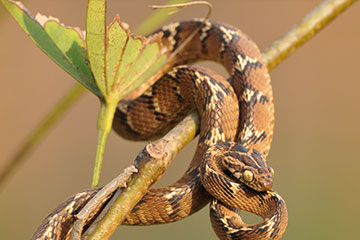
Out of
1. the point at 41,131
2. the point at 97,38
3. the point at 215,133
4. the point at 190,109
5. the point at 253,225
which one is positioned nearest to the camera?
the point at 97,38

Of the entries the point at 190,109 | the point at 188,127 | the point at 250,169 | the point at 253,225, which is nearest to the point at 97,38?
the point at 188,127

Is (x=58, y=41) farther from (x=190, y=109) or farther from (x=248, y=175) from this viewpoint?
(x=190, y=109)

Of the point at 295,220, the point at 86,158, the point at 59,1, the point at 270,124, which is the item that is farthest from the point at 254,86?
the point at 59,1

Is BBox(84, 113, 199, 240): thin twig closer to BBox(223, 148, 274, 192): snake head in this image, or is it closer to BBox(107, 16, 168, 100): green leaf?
BBox(107, 16, 168, 100): green leaf

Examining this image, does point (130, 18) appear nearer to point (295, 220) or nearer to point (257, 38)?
point (257, 38)

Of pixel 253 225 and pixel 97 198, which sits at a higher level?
pixel 97 198

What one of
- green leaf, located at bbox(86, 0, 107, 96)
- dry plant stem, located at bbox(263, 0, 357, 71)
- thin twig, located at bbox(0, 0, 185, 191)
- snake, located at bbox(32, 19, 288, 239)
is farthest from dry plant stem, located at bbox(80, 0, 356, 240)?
thin twig, located at bbox(0, 0, 185, 191)

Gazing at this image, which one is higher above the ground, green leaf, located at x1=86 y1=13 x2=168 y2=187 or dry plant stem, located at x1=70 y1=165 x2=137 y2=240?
green leaf, located at x1=86 y1=13 x2=168 y2=187

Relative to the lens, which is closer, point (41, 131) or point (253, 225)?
point (253, 225)
